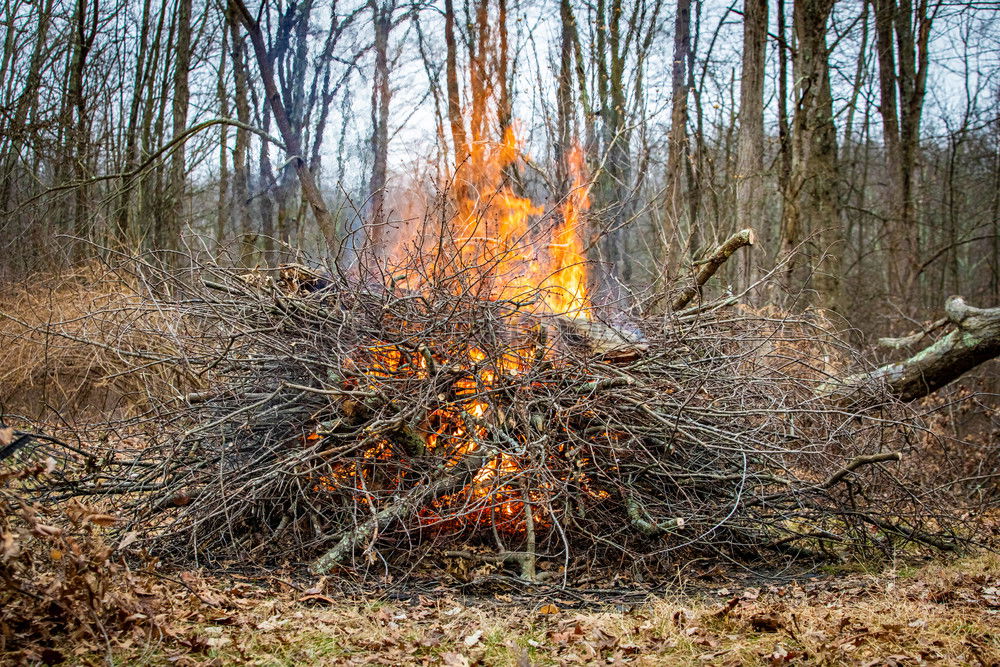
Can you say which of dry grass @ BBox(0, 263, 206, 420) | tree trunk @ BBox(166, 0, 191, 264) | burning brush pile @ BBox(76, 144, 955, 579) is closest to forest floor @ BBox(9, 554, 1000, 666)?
burning brush pile @ BBox(76, 144, 955, 579)

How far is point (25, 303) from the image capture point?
10.3 metres

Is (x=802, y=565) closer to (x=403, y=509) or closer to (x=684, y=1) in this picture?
(x=403, y=509)

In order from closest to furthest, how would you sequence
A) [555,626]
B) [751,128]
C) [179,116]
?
1. [555,626]
2. [751,128]
3. [179,116]

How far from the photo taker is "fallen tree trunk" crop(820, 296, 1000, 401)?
6.58 metres

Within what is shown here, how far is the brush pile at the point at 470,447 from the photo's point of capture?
491cm

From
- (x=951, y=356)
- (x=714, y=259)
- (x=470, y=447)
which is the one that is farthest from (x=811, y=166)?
(x=470, y=447)

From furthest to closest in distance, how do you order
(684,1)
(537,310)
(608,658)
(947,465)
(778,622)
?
1. (684,1)
2. (947,465)
3. (537,310)
4. (778,622)
5. (608,658)

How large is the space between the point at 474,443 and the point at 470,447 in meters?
0.12

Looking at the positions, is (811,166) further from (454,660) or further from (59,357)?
(59,357)

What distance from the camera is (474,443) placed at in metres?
5.25

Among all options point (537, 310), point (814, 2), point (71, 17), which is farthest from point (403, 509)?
point (71, 17)

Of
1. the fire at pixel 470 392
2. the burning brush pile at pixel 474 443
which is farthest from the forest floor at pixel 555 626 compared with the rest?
the fire at pixel 470 392

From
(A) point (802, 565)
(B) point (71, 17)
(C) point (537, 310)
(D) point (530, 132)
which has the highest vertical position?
(B) point (71, 17)

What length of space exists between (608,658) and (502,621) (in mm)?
668
